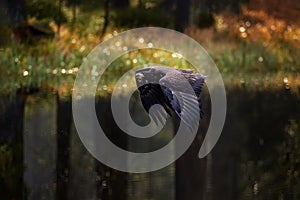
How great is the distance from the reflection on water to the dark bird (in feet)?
8.38

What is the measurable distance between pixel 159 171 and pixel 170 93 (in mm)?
4333

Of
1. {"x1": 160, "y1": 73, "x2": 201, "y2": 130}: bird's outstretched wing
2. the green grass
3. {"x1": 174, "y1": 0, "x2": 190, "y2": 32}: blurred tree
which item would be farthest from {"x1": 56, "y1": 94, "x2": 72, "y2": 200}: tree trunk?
{"x1": 160, "y1": 73, "x2": 201, "y2": 130}: bird's outstretched wing

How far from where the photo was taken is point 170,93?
733 cm

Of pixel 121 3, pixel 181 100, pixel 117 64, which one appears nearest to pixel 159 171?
pixel 181 100

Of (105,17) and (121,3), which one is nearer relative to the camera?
(105,17)

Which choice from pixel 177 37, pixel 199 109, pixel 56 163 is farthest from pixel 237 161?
pixel 177 37

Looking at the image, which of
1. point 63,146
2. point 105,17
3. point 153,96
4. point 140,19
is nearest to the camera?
point 153,96

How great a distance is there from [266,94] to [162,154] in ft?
15.6

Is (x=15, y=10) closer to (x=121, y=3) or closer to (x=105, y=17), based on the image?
(x=105, y=17)

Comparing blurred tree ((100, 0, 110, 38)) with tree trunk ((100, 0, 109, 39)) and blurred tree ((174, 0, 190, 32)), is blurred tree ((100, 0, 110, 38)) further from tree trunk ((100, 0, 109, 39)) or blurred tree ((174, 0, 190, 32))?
blurred tree ((174, 0, 190, 32))

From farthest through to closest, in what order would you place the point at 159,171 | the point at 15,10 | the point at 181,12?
the point at 15,10, the point at 181,12, the point at 159,171

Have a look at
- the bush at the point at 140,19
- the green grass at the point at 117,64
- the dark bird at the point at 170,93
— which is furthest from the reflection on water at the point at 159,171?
the bush at the point at 140,19

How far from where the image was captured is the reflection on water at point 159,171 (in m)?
10.3

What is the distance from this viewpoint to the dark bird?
7266 mm
